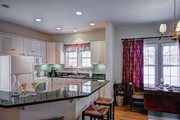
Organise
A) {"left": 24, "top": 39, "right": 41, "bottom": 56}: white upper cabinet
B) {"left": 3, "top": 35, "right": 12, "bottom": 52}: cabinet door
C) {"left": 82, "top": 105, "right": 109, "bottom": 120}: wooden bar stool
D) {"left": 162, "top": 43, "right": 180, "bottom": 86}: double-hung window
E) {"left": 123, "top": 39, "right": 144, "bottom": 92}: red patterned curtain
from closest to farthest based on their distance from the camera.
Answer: {"left": 82, "top": 105, "right": 109, "bottom": 120}: wooden bar stool
{"left": 3, "top": 35, "right": 12, "bottom": 52}: cabinet door
{"left": 162, "top": 43, "right": 180, "bottom": 86}: double-hung window
{"left": 123, "top": 39, "right": 144, "bottom": 92}: red patterned curtain
{"left": 24, "top": 39, "right": 41, "bottom": 56}: white upper cabinet

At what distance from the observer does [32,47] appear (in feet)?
17.0

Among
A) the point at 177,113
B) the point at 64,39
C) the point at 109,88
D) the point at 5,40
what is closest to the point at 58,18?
the point at 5,40

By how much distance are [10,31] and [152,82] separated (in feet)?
16.8

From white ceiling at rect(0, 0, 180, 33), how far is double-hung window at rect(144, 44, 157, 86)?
3.12 ft

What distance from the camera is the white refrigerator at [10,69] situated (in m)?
3.76

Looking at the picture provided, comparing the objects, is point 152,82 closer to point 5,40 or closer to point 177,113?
point 177,113

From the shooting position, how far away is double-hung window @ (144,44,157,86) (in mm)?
4613

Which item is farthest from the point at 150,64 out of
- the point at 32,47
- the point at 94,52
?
the point at 32,47

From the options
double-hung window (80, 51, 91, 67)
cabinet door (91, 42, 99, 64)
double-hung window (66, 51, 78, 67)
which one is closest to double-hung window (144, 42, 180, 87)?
cabinet door (91, 42, 99, 64)

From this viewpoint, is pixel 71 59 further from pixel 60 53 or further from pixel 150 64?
pixel 150 64

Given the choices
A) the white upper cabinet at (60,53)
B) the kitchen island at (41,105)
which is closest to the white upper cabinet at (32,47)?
the white upper cabinet at (60,53)

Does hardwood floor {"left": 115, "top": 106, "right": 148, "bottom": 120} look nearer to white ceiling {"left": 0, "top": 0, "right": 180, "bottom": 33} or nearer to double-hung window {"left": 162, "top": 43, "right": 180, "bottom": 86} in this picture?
double-hung window {"left": 162, "top": 43, "right": 180, "bottom": 86}

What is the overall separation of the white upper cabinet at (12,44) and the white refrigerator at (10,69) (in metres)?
0.40

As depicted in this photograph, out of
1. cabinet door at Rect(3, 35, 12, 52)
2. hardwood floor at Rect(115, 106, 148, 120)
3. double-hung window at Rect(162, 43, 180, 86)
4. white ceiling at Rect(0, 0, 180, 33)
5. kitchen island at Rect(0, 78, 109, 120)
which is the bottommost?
hardwood floor at Rect(115, 106, 148, 120)
